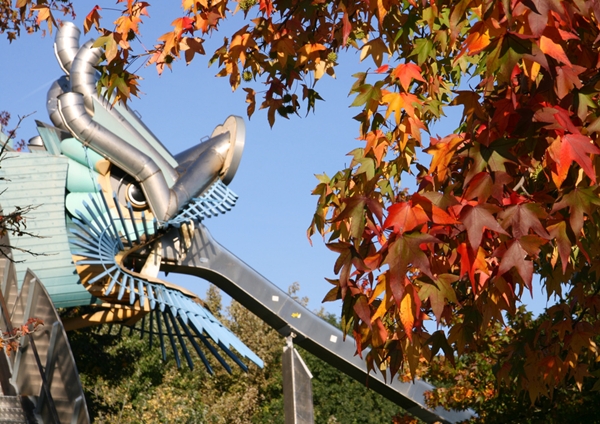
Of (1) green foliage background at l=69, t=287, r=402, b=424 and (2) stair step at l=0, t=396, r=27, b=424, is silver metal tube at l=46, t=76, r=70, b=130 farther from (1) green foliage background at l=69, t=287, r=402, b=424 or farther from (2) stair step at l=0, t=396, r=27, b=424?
(2) stair step at l=0, t=396, r=27, b=424

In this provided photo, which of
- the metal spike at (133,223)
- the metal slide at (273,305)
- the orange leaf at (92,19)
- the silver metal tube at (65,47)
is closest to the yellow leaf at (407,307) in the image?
the orange leaf at (92,19)

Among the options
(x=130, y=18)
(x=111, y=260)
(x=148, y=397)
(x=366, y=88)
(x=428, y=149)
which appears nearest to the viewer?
(x=428, y=149)

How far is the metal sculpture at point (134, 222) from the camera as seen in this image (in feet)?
47.6

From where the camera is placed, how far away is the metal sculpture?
14.5 meters

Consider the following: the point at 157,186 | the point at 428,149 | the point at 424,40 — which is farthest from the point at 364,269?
the point at 157,186

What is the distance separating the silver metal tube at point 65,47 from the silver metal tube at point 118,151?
3.26 ft

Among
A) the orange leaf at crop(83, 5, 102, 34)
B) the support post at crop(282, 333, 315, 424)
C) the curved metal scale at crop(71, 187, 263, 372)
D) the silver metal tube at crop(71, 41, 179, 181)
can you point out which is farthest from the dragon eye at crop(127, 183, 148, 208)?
the orange leaf at crop(83, 5, 102, 34)

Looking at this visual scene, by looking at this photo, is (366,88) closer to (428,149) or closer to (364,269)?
(428,149)

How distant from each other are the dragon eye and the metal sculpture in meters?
0.02

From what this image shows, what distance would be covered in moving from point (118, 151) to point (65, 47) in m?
2.38

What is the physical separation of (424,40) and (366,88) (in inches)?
18.0

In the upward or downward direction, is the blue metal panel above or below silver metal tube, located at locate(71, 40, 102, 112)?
below

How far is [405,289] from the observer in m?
3.04

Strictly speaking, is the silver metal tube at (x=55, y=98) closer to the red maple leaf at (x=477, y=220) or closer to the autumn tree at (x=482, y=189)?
the autumn tree at (x=482, y=189)
